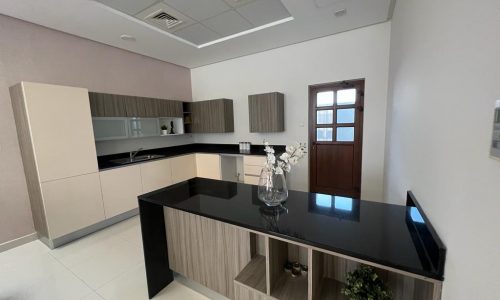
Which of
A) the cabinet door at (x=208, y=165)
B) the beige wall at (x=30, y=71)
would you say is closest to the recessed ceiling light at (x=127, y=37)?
the beige wall at (x=30, y=71)

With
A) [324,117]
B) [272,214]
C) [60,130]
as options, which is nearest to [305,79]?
[324,117]

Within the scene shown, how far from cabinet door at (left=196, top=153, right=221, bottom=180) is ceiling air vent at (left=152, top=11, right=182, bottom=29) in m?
2.34

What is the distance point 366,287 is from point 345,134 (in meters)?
2.91

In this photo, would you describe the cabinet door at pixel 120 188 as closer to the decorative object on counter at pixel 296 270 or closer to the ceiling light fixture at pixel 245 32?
the ceiling light fixture at pixel 245 32

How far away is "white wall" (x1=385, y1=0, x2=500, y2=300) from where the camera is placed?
0.52m

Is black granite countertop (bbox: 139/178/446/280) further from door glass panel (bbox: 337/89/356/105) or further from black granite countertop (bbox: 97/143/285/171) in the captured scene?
door glass panel (bbox: 337/89/356/105)

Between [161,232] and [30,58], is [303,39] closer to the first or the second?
[161,232]

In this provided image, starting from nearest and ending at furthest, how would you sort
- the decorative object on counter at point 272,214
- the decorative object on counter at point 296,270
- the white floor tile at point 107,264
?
the decorative object on counter at point 272,214 → the decorative object on counter at point 296,270 → the white floor tile at point 107,264

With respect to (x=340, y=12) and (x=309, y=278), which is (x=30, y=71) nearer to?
(x=309, y=278)

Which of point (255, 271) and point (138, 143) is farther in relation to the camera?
point (138, 143)

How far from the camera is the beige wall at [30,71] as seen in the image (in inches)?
99.0

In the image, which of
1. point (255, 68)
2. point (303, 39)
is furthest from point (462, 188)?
point (255, 68)

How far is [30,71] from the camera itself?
8.78 ft

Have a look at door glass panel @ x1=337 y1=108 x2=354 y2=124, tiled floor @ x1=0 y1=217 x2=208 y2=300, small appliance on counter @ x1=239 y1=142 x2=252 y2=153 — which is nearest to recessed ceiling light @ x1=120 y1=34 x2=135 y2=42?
small appliance on counter @ x1=239 y1=142 x2=252 y2=153
